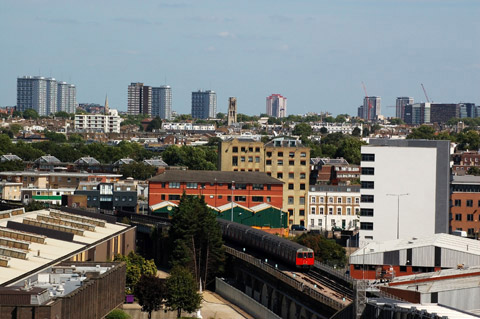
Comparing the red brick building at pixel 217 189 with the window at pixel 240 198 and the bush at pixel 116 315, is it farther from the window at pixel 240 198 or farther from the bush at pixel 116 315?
the bush at pixel 116 315

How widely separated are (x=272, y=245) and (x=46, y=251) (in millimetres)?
19961

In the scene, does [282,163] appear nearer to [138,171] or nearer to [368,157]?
[368,157]

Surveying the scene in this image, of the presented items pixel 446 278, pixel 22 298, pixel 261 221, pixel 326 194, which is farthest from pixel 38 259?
pixel 326 194

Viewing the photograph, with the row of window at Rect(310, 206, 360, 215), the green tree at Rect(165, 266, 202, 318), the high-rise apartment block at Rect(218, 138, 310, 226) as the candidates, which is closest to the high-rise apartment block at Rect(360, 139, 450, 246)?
the high-rise apartment block at Rect(218, 138, 310, 226)

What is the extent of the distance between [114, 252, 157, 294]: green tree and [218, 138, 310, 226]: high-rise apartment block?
1526 inches

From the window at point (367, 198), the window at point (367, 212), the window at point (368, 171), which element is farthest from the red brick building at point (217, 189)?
the window at point (367, 212)

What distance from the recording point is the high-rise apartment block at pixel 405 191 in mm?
83312

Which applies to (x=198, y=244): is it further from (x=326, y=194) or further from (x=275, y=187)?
(x=326, y=194)

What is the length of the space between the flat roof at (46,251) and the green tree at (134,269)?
1.82 m

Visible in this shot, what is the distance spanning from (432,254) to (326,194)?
4780 centimetres

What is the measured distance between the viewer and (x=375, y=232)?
8319 centimetres

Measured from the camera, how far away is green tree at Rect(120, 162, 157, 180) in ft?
505

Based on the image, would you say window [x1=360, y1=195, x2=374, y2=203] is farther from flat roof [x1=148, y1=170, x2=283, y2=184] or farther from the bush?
the bush

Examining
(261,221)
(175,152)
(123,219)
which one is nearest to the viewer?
(123,219)
